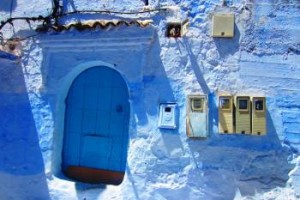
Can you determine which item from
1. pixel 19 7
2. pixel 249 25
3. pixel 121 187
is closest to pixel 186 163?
pixel 121 187

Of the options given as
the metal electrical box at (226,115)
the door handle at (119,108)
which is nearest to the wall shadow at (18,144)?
the door handle at (119,108)

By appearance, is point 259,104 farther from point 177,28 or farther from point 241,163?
point 177,28

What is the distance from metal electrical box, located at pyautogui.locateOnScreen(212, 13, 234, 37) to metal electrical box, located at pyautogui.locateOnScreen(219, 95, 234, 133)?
627 millimetres

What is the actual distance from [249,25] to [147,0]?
1120 mm

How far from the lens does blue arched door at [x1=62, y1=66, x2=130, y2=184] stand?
456 cm

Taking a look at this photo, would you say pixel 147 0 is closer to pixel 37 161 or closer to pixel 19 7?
→ pixel 19 7

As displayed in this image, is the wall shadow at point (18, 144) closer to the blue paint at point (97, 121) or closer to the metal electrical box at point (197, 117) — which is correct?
the blue paint at point (97, 121)

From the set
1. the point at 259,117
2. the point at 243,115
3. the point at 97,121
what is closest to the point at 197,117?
the point at 243,115

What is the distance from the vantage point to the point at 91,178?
4.66 m

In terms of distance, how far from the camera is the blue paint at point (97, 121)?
456cm

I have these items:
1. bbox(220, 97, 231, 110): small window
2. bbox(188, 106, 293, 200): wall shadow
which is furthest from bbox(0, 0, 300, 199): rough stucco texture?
bbox(220, 97, 231, 110): small window

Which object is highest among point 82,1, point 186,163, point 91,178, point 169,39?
point 82,1

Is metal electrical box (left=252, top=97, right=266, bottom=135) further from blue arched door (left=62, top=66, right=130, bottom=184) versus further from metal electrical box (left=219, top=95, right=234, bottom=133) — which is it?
blue arched door (left=62, top=66, right=130, bottom=184)

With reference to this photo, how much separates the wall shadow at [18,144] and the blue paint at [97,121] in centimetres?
36
